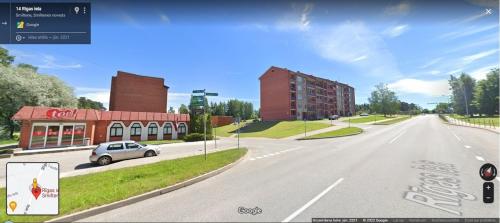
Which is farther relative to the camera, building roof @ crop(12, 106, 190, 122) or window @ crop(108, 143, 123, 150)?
building roof @ crop(12, 106, 190, 122)

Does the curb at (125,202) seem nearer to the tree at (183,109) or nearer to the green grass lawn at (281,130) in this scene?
the green grass lawn at (281,130)

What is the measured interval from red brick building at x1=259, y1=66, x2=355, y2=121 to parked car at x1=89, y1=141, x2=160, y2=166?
165 ft

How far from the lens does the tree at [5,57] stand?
35875mm

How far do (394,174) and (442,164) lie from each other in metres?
3.61

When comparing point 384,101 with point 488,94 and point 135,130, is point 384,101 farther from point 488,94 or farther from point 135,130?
point 135,130

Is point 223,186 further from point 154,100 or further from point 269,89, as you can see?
point 269,89

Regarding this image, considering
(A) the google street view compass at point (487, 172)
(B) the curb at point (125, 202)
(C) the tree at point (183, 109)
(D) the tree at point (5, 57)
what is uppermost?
(D) the tree at point (5, 57)

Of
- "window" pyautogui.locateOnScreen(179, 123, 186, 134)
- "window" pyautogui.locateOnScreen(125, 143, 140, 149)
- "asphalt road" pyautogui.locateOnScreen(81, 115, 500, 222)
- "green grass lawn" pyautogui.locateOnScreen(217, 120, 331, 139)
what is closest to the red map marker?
"asphalt road" pyautogui.locateOnScreen(81, 115, 500, 222)

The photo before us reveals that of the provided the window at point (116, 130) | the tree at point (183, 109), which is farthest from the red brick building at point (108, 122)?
the tree at point (183, 109)

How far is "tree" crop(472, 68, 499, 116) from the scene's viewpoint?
64312 mm

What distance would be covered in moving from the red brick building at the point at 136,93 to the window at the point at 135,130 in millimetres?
15898

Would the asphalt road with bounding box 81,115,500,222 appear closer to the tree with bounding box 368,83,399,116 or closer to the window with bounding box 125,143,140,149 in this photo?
the window with bounding box 125,143,140,149

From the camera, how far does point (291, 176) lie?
29.9ft

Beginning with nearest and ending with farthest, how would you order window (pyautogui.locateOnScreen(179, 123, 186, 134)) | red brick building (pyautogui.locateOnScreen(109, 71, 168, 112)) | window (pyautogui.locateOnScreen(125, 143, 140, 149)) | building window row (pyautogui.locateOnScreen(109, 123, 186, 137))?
window (pyautogui.locateOnScreen(125, 143, 140, 149))
building window row (pyautogui.locateOnScreen(109, 123, 186, 137))
window (pyautogui.locateOnScreen(179, 123, 186, 134))
red brick building (pyautogui.locateOnScreen(109, 71, 168, 112))
